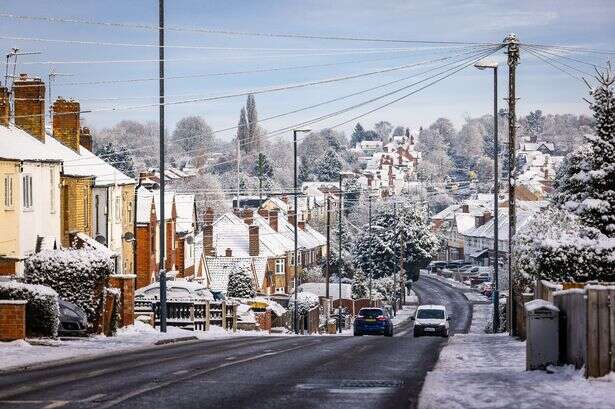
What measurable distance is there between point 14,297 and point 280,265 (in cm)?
7930

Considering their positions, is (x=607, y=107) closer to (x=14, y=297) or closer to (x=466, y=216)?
(x=14, y=297)

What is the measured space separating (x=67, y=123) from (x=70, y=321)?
27975mm

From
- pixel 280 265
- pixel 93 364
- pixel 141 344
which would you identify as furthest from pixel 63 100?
pixel 280 265

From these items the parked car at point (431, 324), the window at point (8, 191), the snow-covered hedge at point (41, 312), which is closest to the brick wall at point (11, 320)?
the snow-covered hedge at point (41, 312)

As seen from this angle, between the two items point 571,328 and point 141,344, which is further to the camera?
point 141,344

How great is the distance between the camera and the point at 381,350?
27500mm

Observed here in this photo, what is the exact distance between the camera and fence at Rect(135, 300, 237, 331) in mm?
46156

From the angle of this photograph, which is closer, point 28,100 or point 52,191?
point 52,191

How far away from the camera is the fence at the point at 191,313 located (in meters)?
46.2

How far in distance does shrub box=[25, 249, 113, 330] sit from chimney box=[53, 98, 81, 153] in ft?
81.7

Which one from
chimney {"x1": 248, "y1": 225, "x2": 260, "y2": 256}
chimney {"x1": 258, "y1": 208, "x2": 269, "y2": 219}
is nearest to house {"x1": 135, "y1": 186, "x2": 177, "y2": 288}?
chimney {"x1": 248, "y1": 225, "x2": 260, "y2": 256}

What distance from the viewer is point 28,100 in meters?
50.6

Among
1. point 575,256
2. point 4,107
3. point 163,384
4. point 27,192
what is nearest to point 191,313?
point 27,192

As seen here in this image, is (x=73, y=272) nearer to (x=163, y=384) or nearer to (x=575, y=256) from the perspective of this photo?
(x=575, y=256)
